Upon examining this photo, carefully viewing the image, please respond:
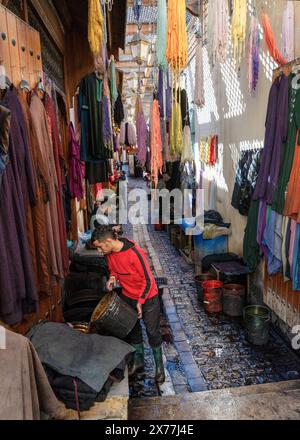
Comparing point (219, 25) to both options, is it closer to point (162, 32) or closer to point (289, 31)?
point (162, 32)

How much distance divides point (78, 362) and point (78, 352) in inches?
4.6

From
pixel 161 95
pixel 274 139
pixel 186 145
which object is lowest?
pixel 274 139

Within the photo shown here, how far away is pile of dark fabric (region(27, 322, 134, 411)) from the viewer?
2.66m

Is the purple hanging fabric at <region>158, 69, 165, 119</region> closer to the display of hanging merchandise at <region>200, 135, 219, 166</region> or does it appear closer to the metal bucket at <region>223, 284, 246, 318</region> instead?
the display of hanging merchandise at <region>200, 135, 219, 166</region>

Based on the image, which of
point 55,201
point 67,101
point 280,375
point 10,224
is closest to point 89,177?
point 67,101

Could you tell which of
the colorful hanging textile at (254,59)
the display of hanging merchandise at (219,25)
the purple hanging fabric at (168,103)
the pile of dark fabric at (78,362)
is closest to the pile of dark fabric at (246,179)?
the colorful hanging textile at (254,59)

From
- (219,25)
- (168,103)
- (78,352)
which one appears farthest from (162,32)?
(168,103)

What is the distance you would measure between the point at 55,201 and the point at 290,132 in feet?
9.08

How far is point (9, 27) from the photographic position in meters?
2.66

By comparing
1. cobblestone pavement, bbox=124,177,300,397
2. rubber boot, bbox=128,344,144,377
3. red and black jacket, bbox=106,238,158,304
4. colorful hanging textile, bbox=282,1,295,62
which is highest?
colorful hanging textile, bbox=282,1,295,62

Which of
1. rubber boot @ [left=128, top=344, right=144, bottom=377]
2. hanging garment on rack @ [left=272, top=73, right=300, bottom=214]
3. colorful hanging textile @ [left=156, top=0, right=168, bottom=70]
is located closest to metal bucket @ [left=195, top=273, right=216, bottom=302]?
rubber boot @ [left=128, top=344, right=144, bottom=377]

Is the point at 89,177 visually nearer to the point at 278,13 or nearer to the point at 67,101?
the point at 67,101

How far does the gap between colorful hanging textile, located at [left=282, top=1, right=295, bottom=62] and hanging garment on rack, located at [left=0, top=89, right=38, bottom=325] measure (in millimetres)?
3411

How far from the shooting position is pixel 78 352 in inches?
113
